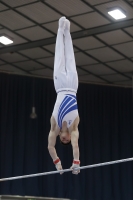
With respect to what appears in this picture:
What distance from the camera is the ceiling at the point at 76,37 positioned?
33.3 feet

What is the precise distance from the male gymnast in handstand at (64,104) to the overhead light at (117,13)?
9.26 feet

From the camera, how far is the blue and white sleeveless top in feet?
23.6

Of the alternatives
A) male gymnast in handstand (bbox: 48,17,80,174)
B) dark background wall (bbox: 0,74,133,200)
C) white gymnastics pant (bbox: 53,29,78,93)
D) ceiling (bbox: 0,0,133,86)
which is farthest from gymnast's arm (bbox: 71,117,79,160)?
dark background wall (bbox: 0,74,133,200)

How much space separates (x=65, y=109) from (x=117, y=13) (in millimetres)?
3875

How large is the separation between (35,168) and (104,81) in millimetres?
3493

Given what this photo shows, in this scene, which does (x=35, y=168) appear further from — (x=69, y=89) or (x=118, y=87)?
(x=69, y=89)

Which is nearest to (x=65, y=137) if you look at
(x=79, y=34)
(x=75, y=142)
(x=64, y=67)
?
(x=75, y=142)

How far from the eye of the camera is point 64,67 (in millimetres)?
7527

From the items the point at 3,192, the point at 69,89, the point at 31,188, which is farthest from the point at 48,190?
the point at 69,89

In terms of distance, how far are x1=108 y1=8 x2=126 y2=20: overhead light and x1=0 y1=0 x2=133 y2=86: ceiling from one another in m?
0.11

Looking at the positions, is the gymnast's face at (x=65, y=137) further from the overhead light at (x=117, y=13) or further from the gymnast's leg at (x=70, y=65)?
the overhead light at (x=117, y=13)

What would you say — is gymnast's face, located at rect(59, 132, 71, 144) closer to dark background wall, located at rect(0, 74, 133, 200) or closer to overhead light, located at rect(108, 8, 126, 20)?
overhead light, located at rect(108, 8, 126, 20)

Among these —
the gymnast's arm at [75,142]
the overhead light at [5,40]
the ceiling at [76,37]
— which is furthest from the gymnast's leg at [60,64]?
the overhead light at [5,40]

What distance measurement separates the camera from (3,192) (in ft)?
42.2
